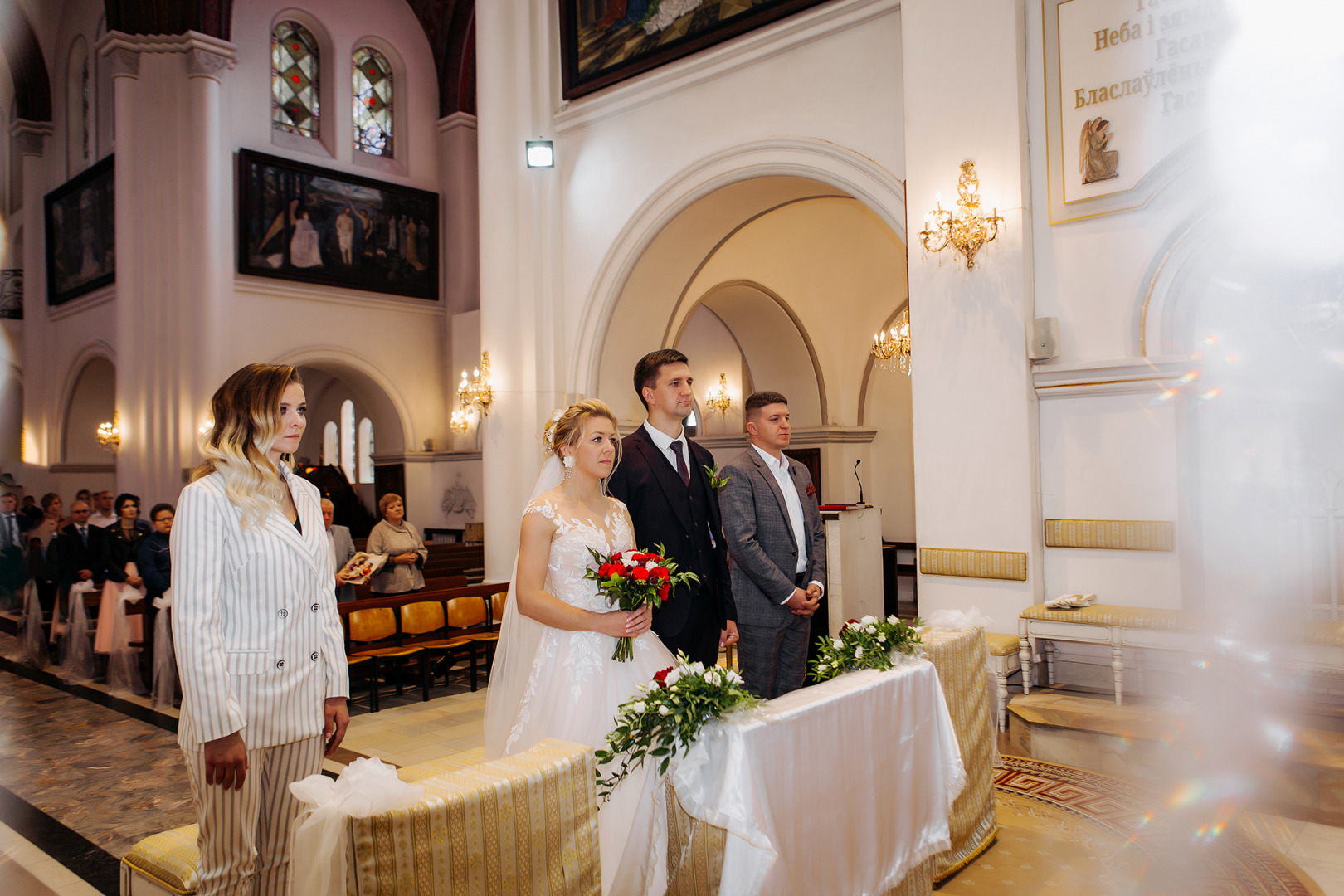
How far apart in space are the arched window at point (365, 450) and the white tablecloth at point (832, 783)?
16746mm

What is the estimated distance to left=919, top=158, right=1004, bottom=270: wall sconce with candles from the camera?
5574 mm

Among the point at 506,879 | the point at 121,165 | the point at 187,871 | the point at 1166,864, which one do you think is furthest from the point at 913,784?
the point at 121,165

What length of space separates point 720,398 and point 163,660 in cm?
898

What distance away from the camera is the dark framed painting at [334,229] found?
12.9 m

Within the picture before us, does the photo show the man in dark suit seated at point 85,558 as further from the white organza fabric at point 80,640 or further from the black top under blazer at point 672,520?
the black top under blazer at point 672,520

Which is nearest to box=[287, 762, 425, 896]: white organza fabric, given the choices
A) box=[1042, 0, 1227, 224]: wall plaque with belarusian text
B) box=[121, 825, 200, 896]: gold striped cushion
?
box=[121, 825, 200, 896]: gold striped cushion

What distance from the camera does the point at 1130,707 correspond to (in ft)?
15.7

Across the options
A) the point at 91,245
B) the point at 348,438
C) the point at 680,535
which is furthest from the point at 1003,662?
the point at 348,438

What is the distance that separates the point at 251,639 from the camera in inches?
83.5

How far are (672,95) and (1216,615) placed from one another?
6084 mm

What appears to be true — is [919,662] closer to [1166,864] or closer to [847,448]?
[1166,864]

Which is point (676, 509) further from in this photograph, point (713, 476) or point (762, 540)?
point (762, 540)

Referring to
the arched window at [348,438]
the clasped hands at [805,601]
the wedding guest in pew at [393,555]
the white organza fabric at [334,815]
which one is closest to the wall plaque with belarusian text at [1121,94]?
the clasped hands at [805,601]

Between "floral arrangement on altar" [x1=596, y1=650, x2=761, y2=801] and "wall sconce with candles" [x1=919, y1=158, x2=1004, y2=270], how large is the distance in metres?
4.20
